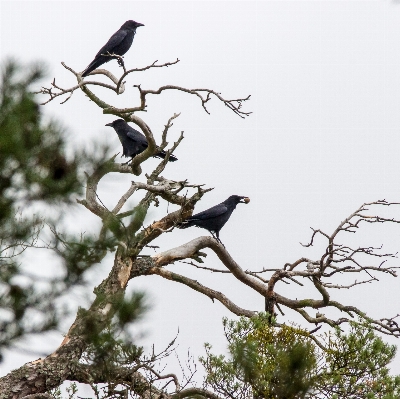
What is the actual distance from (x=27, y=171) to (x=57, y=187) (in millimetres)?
214

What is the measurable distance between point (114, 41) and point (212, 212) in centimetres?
256

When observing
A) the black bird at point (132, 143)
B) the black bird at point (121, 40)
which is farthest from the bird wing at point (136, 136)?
the black bird at point (121, 40)

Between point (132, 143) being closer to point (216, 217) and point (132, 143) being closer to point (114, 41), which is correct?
point (216, 217)

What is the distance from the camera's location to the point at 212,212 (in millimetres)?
9031

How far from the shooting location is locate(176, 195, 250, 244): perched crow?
8.65 m

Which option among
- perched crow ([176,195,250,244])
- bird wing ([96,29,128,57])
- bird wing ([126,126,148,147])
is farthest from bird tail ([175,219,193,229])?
bird wing ([96,29,128,57])

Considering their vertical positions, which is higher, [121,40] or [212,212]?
[121,40]

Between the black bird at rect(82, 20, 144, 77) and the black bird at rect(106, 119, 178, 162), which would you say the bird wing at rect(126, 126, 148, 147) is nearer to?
the black bird at rect(106, 119, 178, 162)

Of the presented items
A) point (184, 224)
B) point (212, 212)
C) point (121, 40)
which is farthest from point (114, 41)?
point (184, 224)

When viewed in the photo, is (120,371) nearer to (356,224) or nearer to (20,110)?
(20,110)

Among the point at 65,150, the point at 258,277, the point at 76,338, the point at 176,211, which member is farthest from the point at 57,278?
the point at 258,277

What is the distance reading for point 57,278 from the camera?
5000mm

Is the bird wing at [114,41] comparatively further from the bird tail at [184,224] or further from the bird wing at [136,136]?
the bird tail at [184,224]

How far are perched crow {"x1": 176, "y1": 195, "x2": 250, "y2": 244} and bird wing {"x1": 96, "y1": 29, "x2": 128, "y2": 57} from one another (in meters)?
2.35
